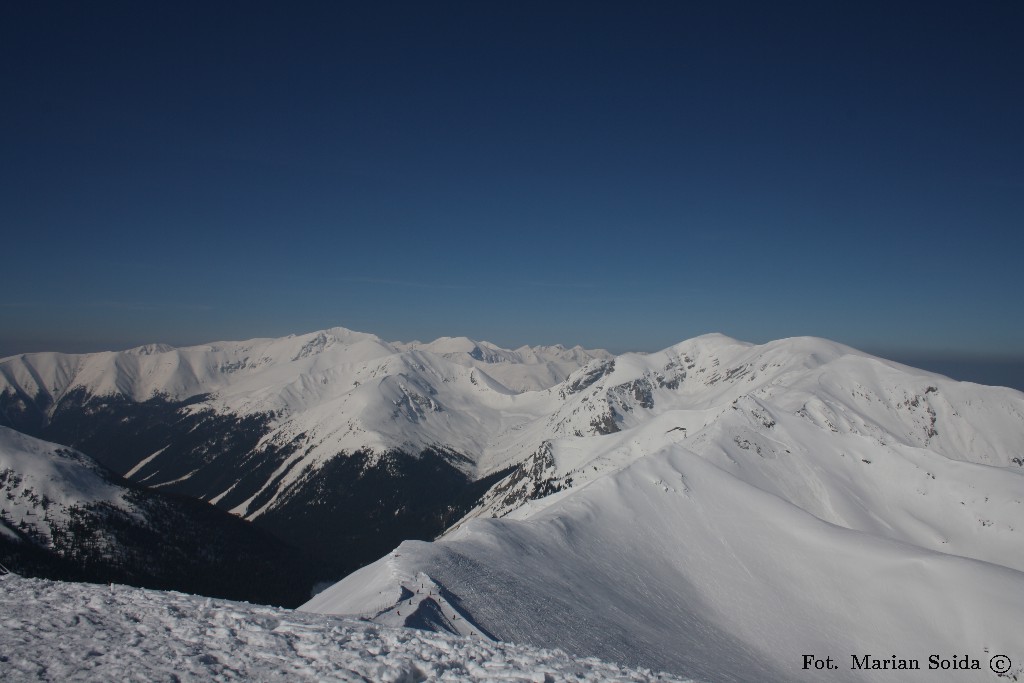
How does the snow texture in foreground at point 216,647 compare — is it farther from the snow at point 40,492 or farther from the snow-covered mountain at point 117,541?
the snow at point 40,492

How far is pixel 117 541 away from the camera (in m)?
164

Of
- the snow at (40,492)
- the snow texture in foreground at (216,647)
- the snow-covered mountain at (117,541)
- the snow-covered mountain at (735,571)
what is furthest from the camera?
the snow at (40,492)

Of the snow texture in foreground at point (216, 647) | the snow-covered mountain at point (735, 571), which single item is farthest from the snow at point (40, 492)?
the snow texture in foreground at point (216, 647)

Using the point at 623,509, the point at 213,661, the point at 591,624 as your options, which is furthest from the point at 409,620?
the point at 623,509

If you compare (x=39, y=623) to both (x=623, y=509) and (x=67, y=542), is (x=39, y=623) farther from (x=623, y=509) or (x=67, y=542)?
(x=67, y=542)

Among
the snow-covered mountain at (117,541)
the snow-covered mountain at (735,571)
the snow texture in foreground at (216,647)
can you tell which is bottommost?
the snow-covered mountain at (117,541)

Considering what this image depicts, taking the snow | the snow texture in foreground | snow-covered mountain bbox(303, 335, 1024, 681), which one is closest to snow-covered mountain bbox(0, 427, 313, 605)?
the snow

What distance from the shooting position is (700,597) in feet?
248

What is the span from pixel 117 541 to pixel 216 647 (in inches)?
7795

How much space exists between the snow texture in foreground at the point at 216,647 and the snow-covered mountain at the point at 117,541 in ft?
539

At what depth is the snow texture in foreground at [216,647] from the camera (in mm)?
14781

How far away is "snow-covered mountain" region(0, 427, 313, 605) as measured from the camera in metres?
149

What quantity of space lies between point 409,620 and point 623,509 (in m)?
67.6

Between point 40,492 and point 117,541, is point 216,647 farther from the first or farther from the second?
point 40,492
